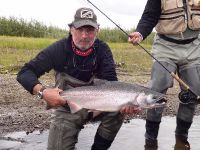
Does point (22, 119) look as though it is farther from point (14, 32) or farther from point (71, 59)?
point (14, 32)

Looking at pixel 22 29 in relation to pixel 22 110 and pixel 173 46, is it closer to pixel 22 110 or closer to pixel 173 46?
pixel 22 110

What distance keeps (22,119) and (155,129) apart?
80.1 inches

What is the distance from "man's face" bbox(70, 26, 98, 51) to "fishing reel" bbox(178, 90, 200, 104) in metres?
1.49

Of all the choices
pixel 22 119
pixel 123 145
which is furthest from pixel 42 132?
pixel 123 145

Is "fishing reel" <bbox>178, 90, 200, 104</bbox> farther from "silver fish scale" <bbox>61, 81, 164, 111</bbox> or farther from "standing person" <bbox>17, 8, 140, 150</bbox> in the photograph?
"silver fish scale" <bbox>61, 81, 164, 111</bbox>

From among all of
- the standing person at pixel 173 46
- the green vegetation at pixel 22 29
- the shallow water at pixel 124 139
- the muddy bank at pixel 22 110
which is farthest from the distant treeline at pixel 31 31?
the standing person at pixel 173 46

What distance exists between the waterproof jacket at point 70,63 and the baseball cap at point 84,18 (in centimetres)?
29

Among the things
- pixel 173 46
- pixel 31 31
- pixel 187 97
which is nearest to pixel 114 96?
pixel 187 97

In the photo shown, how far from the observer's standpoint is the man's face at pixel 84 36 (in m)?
5.00

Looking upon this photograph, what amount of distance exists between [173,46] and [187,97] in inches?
25.7

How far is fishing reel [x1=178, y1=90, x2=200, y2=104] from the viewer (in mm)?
5966

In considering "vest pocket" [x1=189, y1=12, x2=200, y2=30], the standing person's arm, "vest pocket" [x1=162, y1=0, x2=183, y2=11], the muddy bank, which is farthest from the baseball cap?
the muddy bank

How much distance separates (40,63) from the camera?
16.6 ft

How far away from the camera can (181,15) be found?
6.03 m
